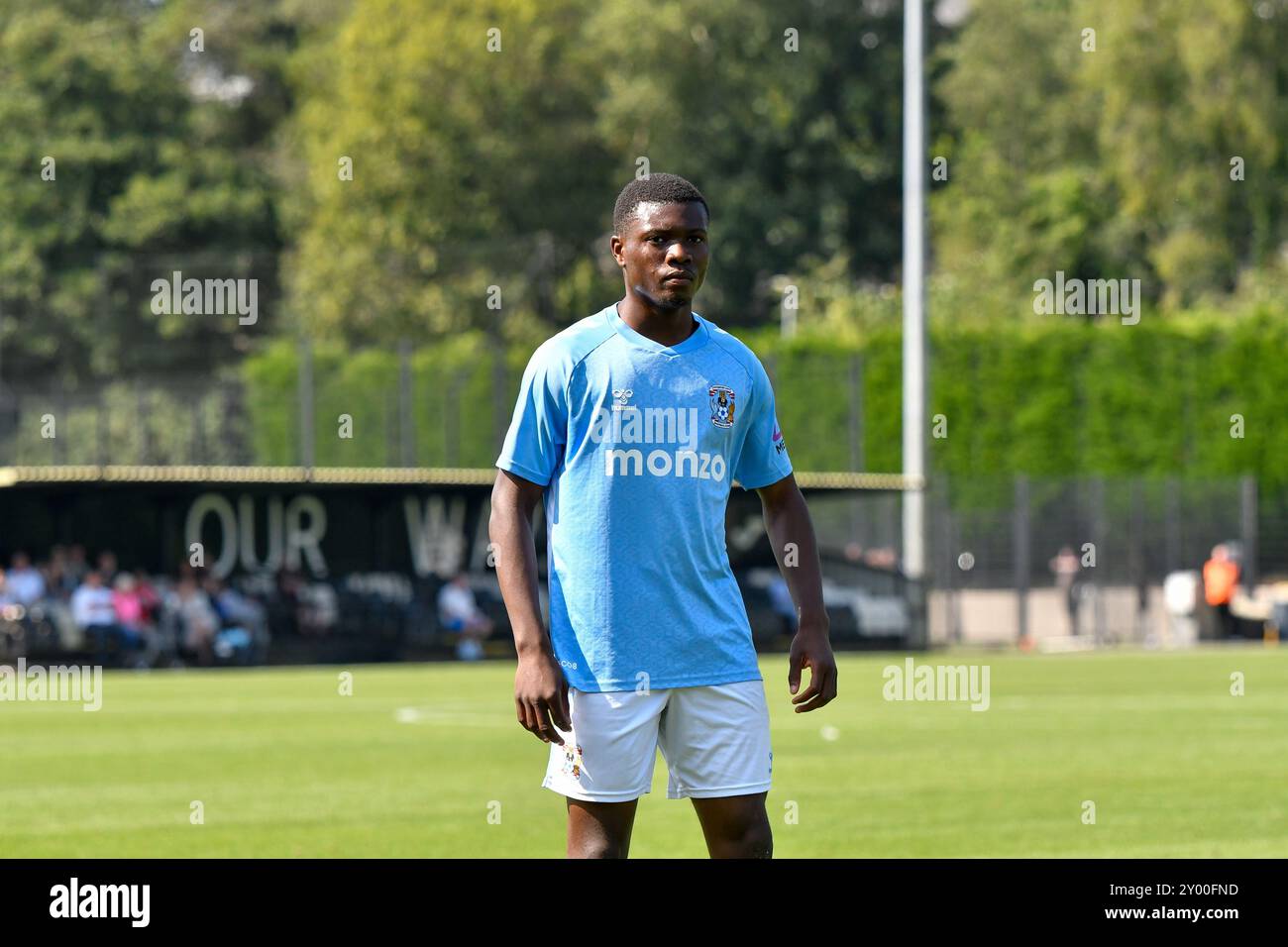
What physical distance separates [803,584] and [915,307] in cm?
3405

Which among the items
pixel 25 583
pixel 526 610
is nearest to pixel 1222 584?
pixel 25 583

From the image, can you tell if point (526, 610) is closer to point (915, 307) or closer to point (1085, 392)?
point (915, 307)

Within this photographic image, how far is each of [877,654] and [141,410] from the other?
12.5m

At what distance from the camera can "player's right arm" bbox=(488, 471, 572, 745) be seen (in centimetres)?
662

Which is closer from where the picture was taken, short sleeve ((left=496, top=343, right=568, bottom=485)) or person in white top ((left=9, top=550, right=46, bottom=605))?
short sleeve ((left=496, top=343, right=568, bottom=485))

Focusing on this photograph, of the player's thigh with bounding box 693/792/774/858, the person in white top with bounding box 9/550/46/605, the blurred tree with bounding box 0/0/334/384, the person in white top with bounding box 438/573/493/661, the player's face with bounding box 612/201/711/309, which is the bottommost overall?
the person in white top with bounding box 438/573/493/661

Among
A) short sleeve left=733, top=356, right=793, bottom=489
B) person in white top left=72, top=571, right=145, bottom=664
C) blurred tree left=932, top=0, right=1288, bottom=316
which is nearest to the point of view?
short sleeve left=733, top=356, right=793, bottom=489

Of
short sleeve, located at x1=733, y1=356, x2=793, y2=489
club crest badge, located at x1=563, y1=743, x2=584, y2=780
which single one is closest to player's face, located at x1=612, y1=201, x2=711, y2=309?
short sleeve, located at x1=733, y1=356, x2=793, y2=489

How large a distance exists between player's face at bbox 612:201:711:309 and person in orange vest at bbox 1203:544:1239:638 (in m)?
37.5

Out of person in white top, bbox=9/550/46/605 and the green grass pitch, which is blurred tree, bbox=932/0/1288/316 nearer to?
person in white top, bbox=9/550/46/605

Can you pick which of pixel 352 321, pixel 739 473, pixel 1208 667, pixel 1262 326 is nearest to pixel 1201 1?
pixel 1262 326

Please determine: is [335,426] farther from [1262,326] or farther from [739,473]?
[739,473]

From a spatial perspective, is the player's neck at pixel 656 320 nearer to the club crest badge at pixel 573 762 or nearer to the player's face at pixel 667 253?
the player's face at pixel 667 253

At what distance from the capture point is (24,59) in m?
76.1
